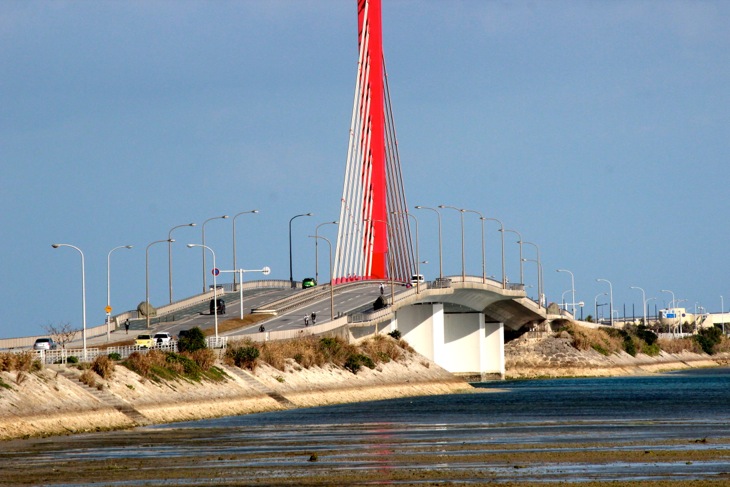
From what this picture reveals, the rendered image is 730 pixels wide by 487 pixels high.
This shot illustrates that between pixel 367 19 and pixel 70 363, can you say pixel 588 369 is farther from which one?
pixel 70 363

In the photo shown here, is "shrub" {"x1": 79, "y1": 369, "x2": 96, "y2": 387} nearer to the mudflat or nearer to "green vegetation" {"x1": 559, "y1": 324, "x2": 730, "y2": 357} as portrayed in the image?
the mudflat

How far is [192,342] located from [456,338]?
64413mm

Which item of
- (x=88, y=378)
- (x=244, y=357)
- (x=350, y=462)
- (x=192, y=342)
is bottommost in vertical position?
(x=350, y=462)

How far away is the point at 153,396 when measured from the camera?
61.8 meters

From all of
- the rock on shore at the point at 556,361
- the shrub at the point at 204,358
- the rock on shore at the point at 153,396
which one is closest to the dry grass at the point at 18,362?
the rock on shore at the point at 153,396

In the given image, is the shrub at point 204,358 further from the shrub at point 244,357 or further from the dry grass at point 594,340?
the dry grass at point 594,340

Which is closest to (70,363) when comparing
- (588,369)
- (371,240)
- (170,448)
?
(170,448)

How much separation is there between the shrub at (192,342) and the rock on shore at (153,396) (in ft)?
6.84

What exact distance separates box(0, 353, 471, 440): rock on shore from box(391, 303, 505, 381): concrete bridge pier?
24.9 metres

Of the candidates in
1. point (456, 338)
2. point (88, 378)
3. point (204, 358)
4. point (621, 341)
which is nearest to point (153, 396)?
point (88, 378)

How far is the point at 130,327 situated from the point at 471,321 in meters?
41.0

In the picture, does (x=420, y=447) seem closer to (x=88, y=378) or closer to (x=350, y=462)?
(x=350, y=462)

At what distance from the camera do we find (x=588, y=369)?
500 ft

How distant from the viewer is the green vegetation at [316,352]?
76750 mm
